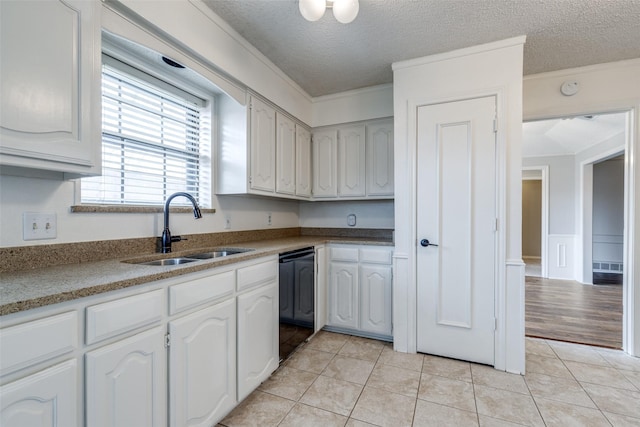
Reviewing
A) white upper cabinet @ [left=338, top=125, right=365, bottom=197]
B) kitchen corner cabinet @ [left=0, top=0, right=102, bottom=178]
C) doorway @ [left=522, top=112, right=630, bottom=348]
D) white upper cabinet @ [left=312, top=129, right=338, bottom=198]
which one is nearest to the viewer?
kitchen corner cabinet @ [left=0, top=0, right=102, bottom=178]

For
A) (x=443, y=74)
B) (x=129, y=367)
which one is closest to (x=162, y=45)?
(x=129, y=367)

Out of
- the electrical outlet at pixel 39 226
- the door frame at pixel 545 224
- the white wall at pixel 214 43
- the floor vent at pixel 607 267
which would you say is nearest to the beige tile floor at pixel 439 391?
the electrical outlet at pixel 39 226

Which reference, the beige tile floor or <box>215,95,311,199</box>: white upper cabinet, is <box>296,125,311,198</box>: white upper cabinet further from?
the beige tile floor

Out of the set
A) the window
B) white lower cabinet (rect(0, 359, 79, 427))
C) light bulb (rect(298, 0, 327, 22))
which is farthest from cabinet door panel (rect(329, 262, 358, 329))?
white lower cabinet (rect(0, 359, 79, 427))

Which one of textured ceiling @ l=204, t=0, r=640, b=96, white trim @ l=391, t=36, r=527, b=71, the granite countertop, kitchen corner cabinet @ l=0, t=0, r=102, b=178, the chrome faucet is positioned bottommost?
the granite countertop

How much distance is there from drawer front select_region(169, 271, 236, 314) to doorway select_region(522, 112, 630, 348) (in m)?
2.93

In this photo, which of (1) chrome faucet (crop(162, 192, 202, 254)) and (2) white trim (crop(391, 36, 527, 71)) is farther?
(2) white trim (crop(391, 36, 527, 71))

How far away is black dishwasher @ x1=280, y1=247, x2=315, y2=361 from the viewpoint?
2.16 metres

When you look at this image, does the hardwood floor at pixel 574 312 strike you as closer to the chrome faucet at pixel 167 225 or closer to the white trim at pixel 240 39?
the chrome faucet at pixel 167 225

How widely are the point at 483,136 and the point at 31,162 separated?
8.61ft

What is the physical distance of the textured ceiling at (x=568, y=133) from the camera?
397 cm

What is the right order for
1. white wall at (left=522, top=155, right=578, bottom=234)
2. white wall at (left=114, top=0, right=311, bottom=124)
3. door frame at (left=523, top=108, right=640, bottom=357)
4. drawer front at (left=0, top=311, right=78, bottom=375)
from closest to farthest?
drawer front at (left=0, top=311, right=78, bottom=375)
white wall at (left=114, top=0, right=311, bottom=124)
door frame at (left=523, top=108, right=640, bottom=357)
white wall at (left=522, top=155, right=578, bottom=234)

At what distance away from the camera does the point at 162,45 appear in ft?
5.39

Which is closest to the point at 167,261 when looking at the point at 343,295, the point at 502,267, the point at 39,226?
the point at 39,226
